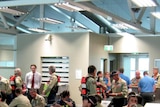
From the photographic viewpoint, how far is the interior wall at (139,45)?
12805mm

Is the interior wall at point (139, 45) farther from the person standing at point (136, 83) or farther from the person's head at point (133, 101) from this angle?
the person's head at point (133, 101)

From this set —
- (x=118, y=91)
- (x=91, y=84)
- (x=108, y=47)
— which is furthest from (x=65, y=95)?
(x=108, y=47)

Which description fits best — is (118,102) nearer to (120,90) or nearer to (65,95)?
(120,90)

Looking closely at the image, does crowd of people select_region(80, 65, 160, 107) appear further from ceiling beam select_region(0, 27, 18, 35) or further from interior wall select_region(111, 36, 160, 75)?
ceiling beam select_region(0, 27, 18, 35)

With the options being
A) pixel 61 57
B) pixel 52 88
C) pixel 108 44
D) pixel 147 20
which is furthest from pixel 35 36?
pixel 147 20

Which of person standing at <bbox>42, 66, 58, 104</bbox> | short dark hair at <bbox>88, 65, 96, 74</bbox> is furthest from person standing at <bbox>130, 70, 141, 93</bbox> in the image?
short dark hair at <bbox>88, 65, 96, 74</bbox>

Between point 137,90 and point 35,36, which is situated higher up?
point 35,36

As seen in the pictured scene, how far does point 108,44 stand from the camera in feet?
44.5

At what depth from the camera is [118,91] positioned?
299 inches

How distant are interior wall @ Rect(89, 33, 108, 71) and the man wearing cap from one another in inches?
174

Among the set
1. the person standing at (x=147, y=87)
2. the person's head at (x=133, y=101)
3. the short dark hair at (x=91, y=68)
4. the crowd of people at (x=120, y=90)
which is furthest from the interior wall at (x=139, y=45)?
the person's head at (x=133, y=101)

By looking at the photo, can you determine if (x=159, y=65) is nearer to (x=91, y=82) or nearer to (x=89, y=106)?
(x=91, y=82)

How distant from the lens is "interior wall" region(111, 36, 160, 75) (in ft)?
42.0

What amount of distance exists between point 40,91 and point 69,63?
1921 millimetres
